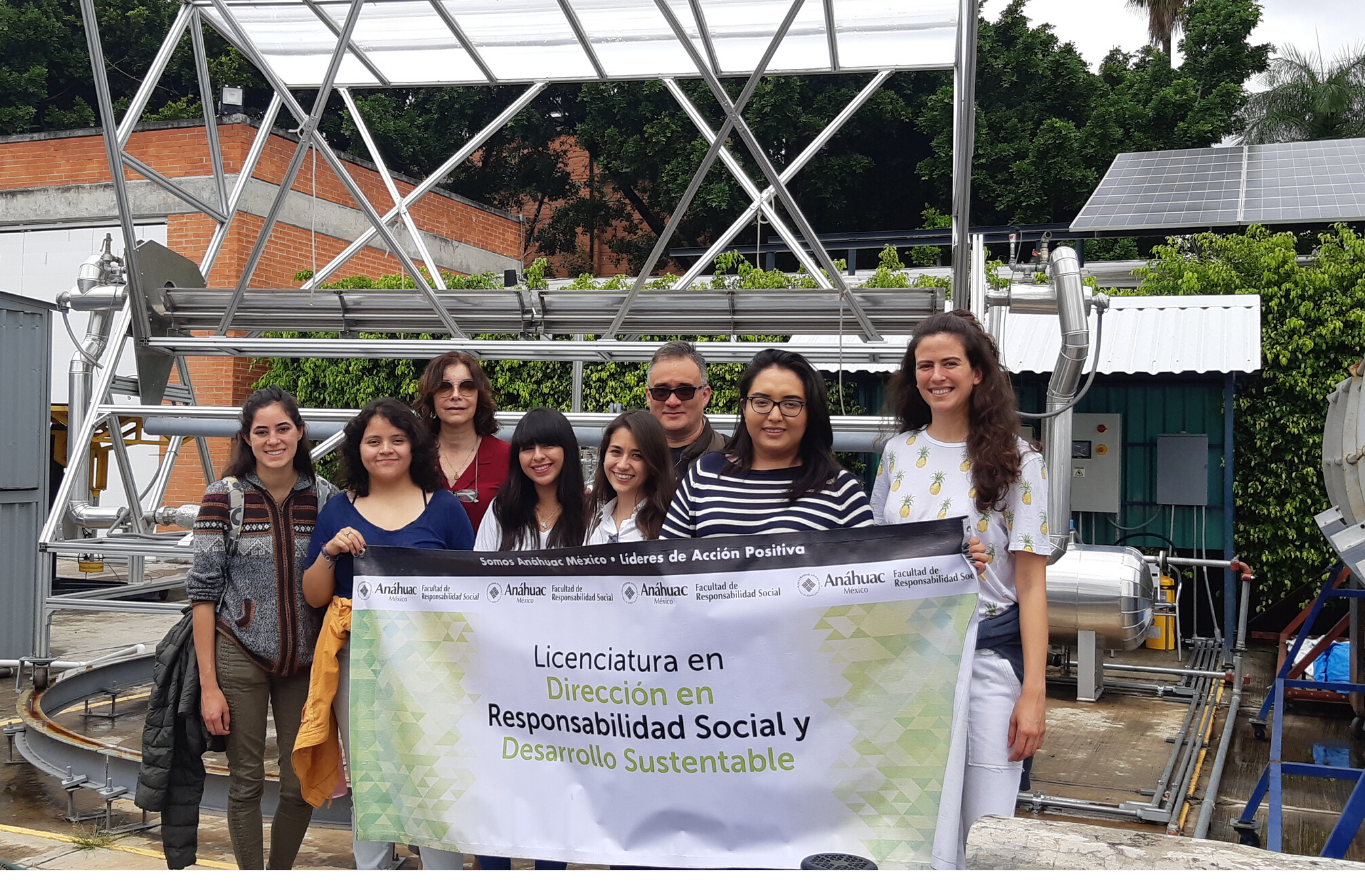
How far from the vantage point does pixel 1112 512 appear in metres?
11.1

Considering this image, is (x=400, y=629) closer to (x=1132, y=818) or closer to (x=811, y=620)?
(x=811, y=620)

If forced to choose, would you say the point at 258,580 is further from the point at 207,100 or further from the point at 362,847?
the point at 207,100

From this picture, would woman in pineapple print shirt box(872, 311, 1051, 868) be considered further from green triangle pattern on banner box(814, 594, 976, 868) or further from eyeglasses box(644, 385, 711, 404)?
eyeglasses box(644, 385, 711, 404)

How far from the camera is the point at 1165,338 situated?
10445mm

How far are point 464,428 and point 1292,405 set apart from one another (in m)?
9.11

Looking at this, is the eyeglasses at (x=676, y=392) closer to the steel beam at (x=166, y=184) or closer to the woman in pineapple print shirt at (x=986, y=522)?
the woman in pineapple print shirt at (x=986, y=522)

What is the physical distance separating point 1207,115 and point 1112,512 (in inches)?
710

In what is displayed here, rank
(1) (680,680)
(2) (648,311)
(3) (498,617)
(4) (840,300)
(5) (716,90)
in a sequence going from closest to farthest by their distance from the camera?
(1) (680,680) < (3) (498,617) < (5) (716,90) < (4) (840,300) < (2) (648,311)

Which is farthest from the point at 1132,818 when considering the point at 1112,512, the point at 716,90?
the point at 1112,512

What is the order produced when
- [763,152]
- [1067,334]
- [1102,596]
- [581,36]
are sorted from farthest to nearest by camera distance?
[1102,596] < [581,36] < [763,152] < [1067,334]

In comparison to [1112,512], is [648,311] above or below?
above

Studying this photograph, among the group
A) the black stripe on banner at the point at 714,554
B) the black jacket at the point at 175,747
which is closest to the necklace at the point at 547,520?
the black stripe on banner at the point at 714,554

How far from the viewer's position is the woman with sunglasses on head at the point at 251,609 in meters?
4.02

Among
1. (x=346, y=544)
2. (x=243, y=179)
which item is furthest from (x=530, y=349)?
(x=346, y=544)
